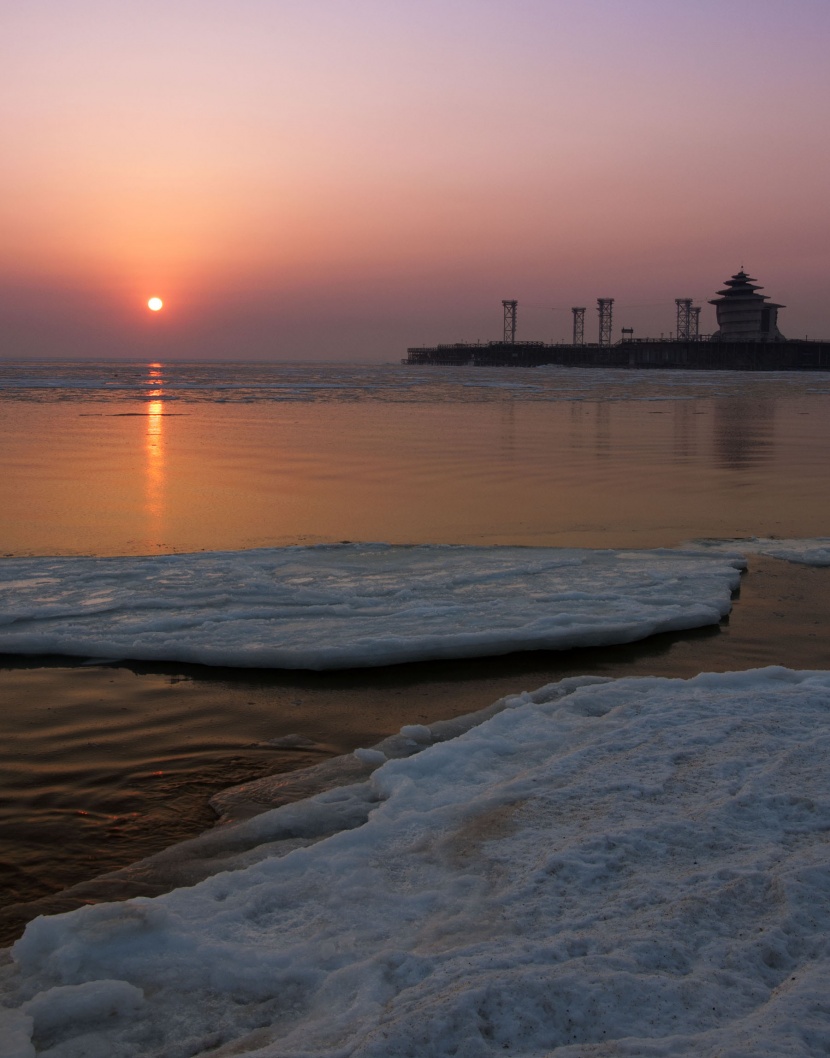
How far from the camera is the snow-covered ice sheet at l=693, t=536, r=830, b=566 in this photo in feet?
26.3

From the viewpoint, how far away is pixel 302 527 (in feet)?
31.7

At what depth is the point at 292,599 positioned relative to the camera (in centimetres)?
665

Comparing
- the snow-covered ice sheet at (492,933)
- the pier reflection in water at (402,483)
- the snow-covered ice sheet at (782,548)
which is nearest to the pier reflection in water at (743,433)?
the pier reflection in water at (402,483)

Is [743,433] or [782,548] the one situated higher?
[743,433]

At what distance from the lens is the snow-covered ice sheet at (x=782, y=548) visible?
8016 millimetres

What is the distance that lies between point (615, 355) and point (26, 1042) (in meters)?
103

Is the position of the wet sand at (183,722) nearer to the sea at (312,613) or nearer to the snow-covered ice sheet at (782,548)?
the sea at (312,613)

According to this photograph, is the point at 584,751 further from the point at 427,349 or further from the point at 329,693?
the point at 427,349

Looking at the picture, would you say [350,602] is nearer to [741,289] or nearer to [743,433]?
[743,433]

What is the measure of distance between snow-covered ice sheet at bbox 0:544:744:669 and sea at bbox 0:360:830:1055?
24 millimetres

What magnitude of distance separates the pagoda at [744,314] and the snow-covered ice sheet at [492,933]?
94163mm

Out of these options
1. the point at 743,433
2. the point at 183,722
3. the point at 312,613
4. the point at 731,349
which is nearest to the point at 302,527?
the point at 312,613

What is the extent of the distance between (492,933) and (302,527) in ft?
23.1

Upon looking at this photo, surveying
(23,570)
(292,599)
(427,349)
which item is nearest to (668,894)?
(292,599)
